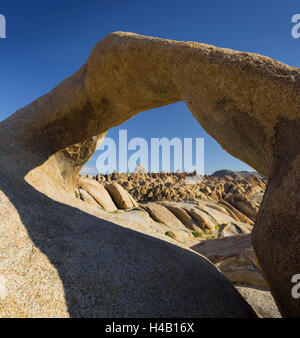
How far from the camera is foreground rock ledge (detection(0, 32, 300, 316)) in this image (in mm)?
2275

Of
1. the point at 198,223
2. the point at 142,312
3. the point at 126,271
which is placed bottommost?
the point at 198,223

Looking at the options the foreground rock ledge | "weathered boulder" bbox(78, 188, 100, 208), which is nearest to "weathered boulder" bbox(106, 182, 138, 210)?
"weathered boulder" bbox(78, 188, 100, 208)

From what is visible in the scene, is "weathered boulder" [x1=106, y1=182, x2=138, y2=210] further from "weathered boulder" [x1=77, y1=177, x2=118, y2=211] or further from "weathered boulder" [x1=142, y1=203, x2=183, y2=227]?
"weathered boulder" [x1=142, y1=203, x2=183, y2=227]

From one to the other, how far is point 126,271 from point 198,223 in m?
13.9

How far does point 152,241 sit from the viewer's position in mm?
4457

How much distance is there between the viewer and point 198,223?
16.0m

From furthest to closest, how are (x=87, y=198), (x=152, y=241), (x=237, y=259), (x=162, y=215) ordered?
(x=162, y=215)
(x=87, y=198)
(x=237, y=259)
(x=152, y=241)

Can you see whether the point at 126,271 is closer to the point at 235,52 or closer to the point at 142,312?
the point at 142,312

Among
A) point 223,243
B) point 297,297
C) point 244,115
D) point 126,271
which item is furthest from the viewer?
point 223,243

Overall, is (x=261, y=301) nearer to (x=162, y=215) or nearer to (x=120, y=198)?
(x=162, y=215)

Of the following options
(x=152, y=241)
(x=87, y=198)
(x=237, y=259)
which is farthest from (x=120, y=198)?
(x=152, y=241)

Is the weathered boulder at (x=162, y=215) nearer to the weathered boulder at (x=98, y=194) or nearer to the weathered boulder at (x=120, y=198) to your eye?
the weathered boulder at (x=120, y=198)
